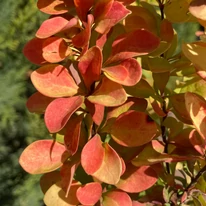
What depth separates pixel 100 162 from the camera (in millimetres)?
562

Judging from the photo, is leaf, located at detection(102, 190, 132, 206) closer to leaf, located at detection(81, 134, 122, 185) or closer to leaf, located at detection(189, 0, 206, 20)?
leaf, located at detection(81, 134, 122, 185)

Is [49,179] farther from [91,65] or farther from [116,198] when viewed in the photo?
[91,65]

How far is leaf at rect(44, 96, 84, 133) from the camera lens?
0.52 metres

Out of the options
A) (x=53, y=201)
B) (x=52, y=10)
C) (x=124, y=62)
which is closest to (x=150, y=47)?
(x=124, y=62)

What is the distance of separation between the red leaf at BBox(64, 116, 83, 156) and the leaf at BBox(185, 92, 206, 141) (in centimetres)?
16

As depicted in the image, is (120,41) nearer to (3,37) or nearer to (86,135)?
(86,135)

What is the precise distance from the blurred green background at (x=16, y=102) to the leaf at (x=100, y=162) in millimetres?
749

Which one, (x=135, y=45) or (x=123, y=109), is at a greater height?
(x=135, y=45)

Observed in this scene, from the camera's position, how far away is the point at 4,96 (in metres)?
1.27

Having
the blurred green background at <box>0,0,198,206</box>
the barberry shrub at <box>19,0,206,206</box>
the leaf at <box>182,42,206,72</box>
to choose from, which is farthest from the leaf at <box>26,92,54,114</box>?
the blurred green background at <box>0,0,198,206</box>

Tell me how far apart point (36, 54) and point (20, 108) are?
771 millimetres

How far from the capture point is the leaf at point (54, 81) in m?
0.54

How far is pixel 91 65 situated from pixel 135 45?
7 cm

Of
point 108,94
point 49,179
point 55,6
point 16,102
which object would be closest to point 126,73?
point 108,94
